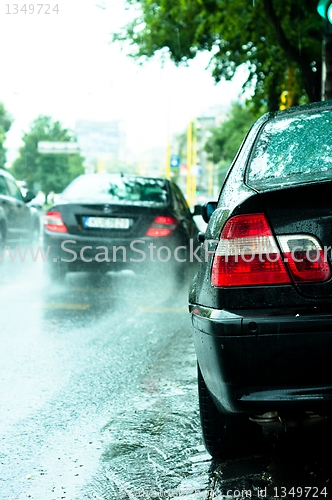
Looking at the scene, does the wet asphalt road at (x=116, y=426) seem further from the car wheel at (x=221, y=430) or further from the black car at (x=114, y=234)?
the black car at (x=114, y=234)

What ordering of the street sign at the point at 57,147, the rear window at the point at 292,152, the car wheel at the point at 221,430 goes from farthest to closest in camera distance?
the street sign at the point at 57,147, the car wheel at the point at 221,430, the rear window at the point at 292,152

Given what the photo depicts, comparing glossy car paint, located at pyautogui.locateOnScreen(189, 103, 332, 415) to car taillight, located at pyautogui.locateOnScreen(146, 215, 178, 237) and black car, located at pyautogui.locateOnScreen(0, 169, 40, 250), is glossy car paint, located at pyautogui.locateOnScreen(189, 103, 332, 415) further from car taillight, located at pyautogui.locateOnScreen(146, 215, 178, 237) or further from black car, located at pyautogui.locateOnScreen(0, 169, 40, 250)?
black car, located at pyautogui.locateOnScreen(0, 169, 40, 250)

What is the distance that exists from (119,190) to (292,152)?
732 centimetres

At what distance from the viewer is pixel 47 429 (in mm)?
4477

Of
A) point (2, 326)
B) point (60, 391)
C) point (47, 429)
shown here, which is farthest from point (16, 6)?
point (47, 429)

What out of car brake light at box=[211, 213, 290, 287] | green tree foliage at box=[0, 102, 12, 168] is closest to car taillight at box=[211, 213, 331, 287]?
car brake light at box=[211, 213, 290, 287]

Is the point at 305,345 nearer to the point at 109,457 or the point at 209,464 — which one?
the point at 209,464

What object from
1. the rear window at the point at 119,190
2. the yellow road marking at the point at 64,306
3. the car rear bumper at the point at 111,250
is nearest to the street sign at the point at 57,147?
the rear window at the point at 119,190

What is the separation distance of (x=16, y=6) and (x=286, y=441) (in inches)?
333

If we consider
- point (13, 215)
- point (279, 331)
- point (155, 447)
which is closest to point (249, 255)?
point (279, 331)

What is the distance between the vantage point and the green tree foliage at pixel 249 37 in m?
16.2

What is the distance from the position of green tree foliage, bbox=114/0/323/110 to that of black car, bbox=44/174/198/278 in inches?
167

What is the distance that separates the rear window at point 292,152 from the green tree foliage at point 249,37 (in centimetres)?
987

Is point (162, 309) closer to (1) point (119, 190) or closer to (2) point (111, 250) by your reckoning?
(2) point (111, 250)
